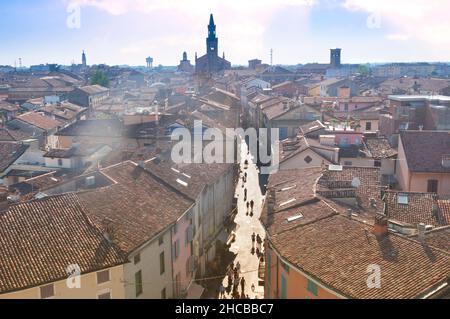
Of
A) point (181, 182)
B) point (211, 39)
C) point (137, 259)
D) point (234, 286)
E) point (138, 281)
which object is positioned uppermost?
point (211, 39)

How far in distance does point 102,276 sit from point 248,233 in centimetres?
1837

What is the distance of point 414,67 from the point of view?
18100cm

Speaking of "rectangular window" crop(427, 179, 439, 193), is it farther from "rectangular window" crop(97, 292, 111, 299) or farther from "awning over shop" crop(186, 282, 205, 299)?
"rectangular window" crop(97, 292, 111, 299)

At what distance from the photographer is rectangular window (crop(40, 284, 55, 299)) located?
→ 1780 cm

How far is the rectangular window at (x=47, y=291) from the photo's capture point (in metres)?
17.8

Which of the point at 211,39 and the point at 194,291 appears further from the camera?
the point at 211,39

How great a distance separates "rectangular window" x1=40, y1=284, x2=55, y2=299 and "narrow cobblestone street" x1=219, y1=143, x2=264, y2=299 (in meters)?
11.2

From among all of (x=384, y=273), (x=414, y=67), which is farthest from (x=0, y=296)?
(x=414, y=67)

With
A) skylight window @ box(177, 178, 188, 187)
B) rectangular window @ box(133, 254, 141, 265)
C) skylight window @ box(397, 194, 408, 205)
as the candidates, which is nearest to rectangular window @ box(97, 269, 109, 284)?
rectangular window @ box(133, 254, 141, 265)

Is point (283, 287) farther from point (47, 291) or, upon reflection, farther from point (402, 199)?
point (402, 199)

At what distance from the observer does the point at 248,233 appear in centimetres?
3634

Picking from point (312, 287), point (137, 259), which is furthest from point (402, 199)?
point (137, 259)

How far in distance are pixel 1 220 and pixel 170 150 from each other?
58.1 ft
